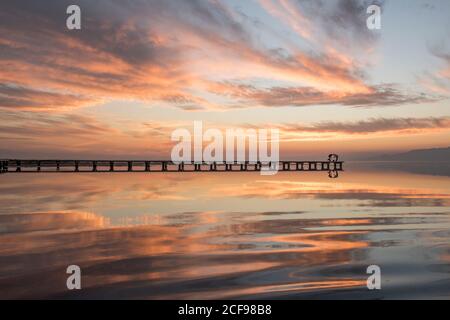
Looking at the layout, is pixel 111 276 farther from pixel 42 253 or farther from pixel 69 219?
pixel 69 219

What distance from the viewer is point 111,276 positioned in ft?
42.1

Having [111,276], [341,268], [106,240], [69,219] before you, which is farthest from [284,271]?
[69,219]

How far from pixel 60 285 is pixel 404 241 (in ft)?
41.6

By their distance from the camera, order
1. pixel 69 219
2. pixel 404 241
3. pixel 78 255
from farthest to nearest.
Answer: pixel 69 219 → pixel 404 241 → pixel 78 255

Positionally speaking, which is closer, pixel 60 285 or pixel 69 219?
pixel 60 285

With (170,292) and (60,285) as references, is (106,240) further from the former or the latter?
(170,292)
